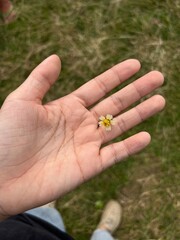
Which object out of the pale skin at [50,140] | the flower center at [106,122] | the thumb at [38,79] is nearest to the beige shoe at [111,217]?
the pale skin at [50,140]

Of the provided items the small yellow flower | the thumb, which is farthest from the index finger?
the thumb

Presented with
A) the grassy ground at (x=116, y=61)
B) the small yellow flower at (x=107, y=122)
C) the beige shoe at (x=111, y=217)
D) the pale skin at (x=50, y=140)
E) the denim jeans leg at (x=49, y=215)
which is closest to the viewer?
the pale skin at (x=50, y=140)

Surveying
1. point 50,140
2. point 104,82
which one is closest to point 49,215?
point 50,140

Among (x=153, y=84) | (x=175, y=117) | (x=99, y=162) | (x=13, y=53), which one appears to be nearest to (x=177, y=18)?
(x=175, y=117)

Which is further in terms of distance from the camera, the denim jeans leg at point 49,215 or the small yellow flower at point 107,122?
the denim jeans leg at point 49,215

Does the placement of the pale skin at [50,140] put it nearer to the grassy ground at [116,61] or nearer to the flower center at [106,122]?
the flower center at [106,122]

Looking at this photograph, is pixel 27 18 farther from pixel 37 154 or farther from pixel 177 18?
pixel 37 154

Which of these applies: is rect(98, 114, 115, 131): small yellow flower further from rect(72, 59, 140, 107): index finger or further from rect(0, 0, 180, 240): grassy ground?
rect(0, 0, 180, 240): grassy ground
